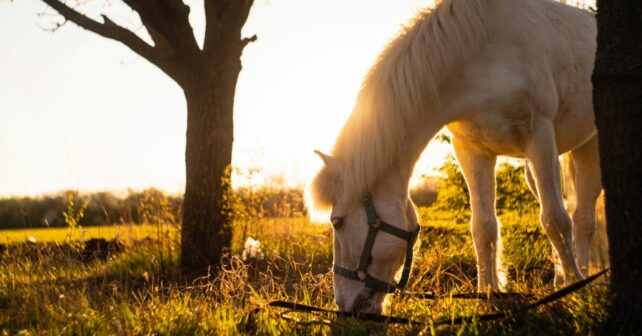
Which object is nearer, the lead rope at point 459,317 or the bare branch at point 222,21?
the lead rope at point 459,317

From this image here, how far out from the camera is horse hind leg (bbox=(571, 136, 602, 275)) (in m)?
5.91

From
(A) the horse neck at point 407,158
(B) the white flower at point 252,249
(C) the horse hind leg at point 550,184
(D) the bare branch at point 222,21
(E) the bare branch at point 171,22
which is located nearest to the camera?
(A) the horse neck at point 407,158

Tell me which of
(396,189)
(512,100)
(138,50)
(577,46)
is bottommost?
(396,189)

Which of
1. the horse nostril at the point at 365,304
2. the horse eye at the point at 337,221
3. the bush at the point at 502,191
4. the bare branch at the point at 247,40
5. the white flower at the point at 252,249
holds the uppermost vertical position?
the bare branch at the point at 247,40

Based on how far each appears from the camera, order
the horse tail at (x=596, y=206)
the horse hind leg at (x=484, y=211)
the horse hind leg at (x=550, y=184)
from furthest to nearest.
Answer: the horse tail at (x=596, y=206)
the horse hind leg at (x=484, y=211)
the horse hind leg at (x=550, y=184)

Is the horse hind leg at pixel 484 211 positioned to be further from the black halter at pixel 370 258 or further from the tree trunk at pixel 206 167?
the tree trunk at pixel 206 167

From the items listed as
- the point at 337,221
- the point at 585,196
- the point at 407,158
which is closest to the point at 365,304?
the point at 337,221

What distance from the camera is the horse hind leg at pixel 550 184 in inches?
177

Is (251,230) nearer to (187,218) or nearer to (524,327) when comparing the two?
(187,218)

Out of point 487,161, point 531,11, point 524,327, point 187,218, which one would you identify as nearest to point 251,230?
point 187,218

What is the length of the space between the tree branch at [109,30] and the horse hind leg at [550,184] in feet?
15.2

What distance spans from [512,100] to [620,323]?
1862 millimetres

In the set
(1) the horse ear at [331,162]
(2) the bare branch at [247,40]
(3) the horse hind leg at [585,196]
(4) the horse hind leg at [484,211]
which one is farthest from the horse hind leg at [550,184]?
(2) the bare branch at [247,40]

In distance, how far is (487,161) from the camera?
200 inches
